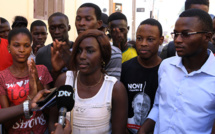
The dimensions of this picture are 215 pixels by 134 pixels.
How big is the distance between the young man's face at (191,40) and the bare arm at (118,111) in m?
0.66

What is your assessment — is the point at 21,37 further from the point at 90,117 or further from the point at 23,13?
the point at 23,13

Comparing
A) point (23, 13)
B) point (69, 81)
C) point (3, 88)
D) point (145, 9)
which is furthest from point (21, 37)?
point (145, 9)

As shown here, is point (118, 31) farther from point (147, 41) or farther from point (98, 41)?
point (98, 41)

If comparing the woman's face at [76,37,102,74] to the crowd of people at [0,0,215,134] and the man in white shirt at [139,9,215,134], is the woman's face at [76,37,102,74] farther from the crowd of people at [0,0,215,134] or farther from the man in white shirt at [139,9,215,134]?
the man in white shirt at [139,9,215,134]

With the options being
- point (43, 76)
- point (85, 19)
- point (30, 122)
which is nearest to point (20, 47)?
point (43, 76)

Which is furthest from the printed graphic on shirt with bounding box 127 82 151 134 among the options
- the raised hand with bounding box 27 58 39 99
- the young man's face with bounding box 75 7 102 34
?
the young man's face with bounding box 75 7 102 34

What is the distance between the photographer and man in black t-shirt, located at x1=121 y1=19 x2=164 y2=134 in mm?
2576

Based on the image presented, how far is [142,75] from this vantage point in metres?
2.67

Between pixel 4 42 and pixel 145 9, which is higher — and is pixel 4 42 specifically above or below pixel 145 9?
below

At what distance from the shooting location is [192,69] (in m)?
2.15

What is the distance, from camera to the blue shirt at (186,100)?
6.37 ft

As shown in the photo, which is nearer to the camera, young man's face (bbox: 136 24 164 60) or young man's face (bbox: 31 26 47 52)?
young man's face (bbox: 136 24 164 60)

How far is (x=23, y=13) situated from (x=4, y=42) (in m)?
4.90

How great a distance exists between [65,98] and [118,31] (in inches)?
84.7
